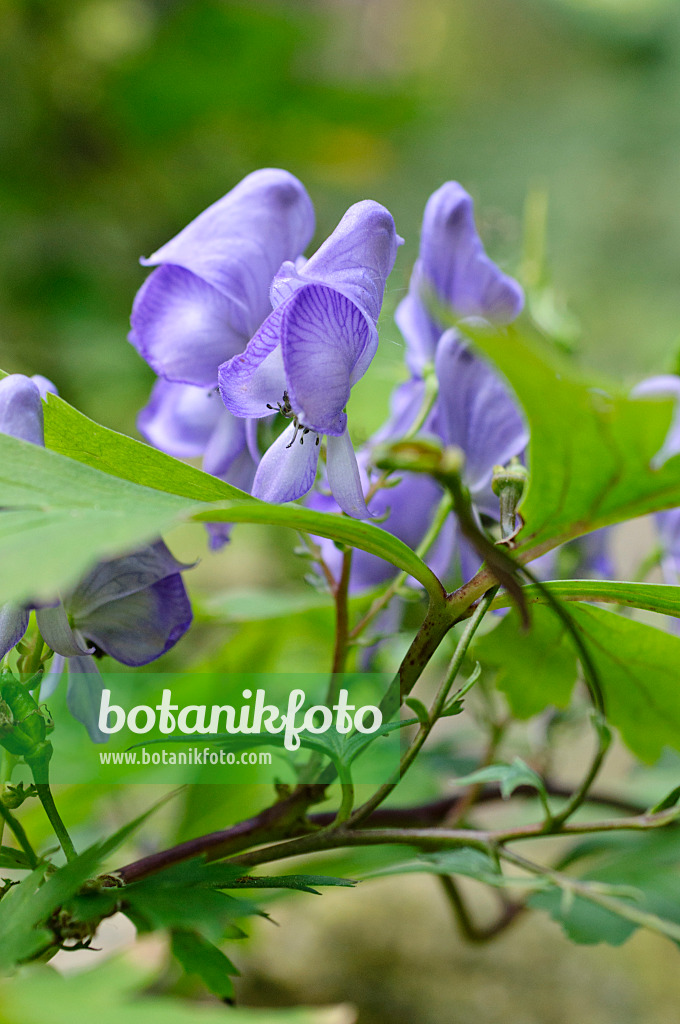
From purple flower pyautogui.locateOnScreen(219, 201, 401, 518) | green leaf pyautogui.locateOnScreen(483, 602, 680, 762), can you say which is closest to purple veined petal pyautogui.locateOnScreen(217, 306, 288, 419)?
purple flower pyautogui.locateOnScreen(219, 201, 401, 518)

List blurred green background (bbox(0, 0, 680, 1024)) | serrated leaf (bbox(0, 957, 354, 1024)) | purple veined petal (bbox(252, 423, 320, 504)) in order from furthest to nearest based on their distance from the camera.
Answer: blurred green background (bbox(0, 0, 680, 1024))
purple veined petal (bbox(252, 423, 320, 504))
serrated leaf (bbox(0, 957, 354, 1024))

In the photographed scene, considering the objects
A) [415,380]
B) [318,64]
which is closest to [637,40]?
[318,64]

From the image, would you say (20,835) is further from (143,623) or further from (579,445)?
(579,445)

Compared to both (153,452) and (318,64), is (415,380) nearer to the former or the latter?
(153,452)

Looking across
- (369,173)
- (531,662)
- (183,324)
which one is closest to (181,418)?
(183,324)

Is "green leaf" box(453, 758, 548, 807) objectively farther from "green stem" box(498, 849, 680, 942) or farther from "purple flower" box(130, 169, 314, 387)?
"purple flower" box(130, 169, 314, 387)

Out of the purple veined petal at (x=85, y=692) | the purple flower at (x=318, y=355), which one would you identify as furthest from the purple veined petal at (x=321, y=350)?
the purple veined petal at (x=85, y=692)

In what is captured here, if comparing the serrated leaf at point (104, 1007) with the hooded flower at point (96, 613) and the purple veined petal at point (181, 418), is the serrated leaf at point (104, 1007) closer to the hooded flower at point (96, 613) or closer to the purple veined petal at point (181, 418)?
the hooded flower at point (96, 613)
